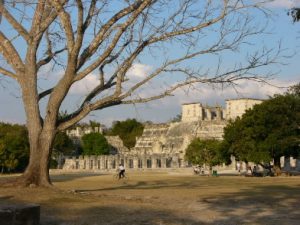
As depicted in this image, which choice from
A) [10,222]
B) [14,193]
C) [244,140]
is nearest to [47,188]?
[14,193]

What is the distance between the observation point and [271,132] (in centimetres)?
4697

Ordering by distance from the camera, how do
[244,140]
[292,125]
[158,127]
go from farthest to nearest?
[158,127]
[244,140]
[292,125]

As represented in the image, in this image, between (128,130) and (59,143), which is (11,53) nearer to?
(59,143)

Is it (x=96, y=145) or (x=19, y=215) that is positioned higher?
(x=96, y=145)

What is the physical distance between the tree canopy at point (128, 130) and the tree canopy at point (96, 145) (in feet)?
73.1

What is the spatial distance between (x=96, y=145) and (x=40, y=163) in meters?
91.1

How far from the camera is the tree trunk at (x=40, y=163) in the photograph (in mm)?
16141

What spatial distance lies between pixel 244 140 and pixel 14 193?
121 feet

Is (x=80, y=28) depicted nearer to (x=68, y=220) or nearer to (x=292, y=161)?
(x=68, y=220)

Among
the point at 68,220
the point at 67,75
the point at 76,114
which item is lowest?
the point at 68,220

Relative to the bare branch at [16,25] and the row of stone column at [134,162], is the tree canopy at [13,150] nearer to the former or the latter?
the row of stone column at [134,162]

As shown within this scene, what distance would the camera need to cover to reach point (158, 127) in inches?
4921

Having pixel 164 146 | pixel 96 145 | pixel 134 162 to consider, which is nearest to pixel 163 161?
pixel 134 162

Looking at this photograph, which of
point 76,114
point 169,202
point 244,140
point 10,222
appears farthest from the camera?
point 244,140
